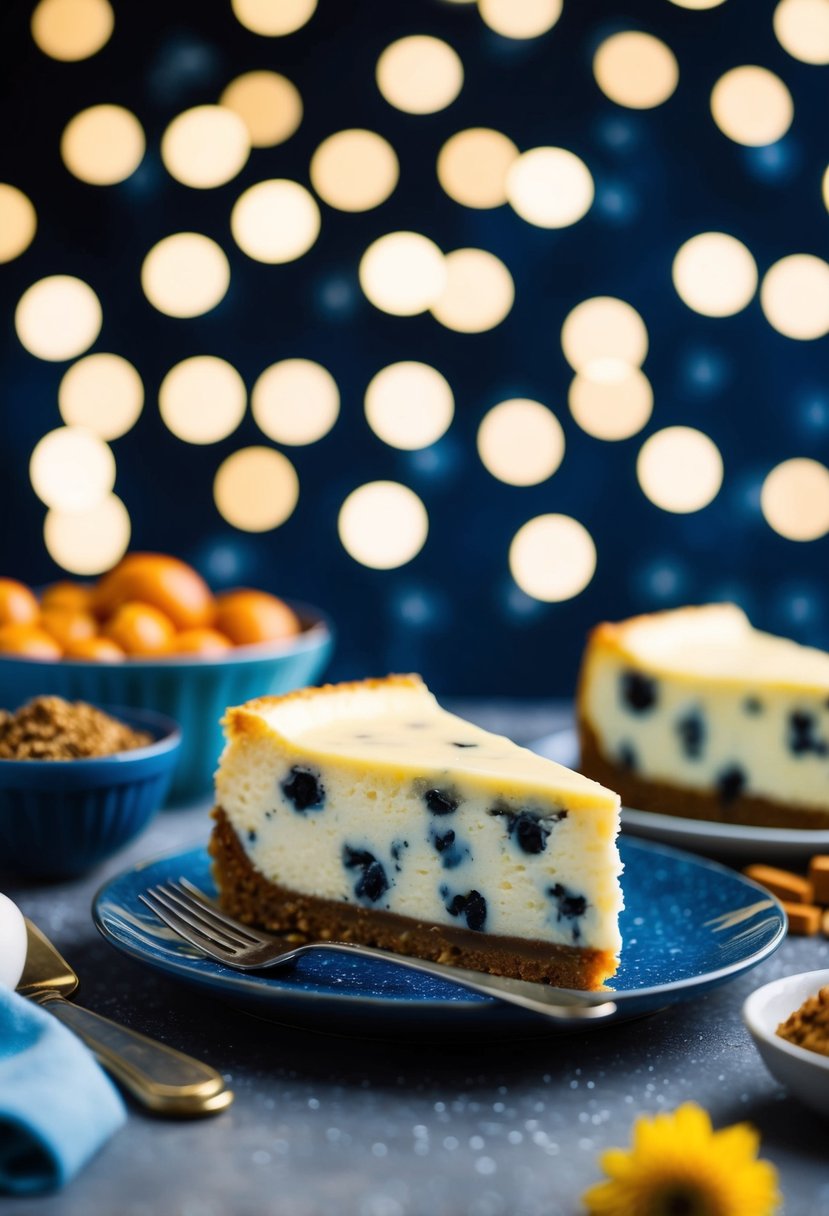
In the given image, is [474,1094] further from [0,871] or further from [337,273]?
[337,273]

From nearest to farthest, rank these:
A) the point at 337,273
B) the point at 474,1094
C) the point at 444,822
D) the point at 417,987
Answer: the point at 474,1094, the point at 417,987, the point at 444,822, the point at 337,273

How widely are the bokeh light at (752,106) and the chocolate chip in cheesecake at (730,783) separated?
1.07 meters

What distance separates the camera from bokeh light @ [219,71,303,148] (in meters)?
2.16

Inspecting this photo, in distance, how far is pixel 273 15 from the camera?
7.03 feet

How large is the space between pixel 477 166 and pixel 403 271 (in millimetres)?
208

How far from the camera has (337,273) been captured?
226cm

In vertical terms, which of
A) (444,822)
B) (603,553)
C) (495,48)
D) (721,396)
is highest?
(495,48)

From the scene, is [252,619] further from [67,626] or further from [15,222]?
[15,222]

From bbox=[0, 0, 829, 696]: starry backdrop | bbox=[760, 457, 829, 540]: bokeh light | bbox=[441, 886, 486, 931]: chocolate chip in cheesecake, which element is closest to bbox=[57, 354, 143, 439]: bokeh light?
bbox=[0, 0, 829, 696]: starry backdrop

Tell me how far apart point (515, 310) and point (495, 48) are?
1.36 ft

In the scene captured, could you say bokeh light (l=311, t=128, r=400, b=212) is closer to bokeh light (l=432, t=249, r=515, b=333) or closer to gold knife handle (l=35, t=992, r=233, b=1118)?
bokeh light (l=432, t=249, r=515, b=333)

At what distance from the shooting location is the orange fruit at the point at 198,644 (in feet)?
5.85

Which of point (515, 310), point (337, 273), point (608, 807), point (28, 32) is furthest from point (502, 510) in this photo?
point (608, 807)

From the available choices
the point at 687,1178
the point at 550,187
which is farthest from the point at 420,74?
the point at 687,1178
